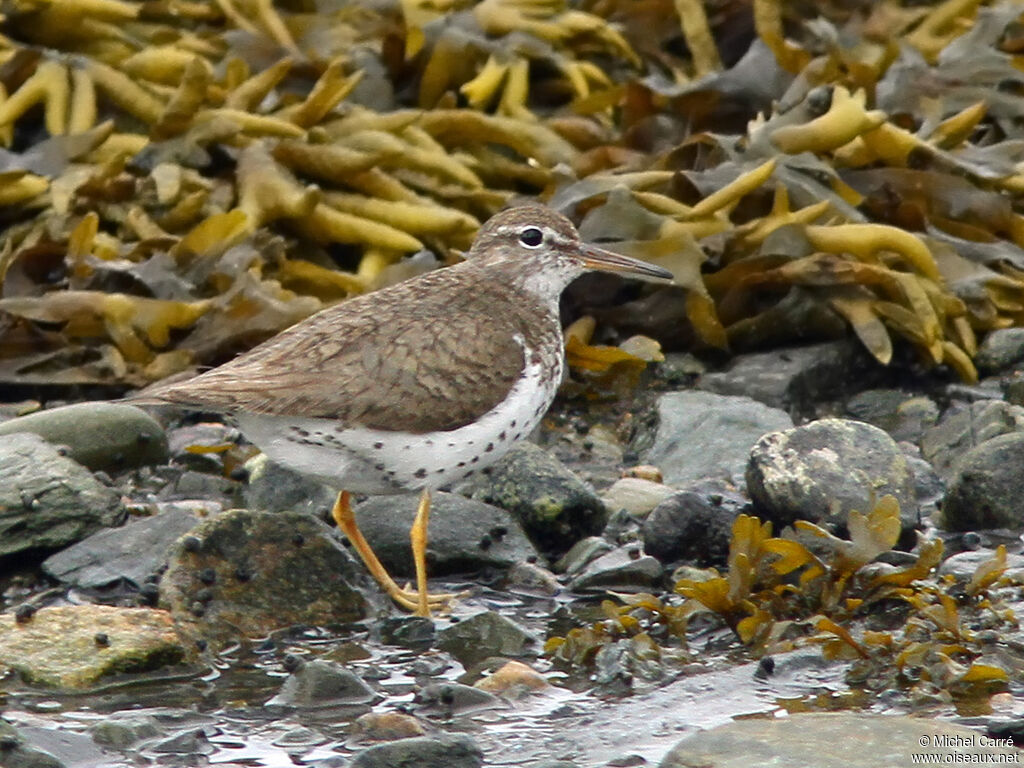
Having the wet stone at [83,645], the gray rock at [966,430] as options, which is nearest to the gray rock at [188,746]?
the wet stone at [83,645]

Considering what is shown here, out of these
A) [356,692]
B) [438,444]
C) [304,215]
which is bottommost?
[356,692]

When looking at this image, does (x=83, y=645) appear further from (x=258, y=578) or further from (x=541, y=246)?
(x=541, y=246)

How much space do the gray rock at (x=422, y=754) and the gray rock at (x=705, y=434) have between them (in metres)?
2.79

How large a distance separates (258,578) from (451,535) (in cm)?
93

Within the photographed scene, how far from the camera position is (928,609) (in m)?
5.32

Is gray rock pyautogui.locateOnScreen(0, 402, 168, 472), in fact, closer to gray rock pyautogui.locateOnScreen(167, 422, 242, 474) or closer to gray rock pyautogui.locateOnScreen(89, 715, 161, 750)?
gray rock pyautogui.locateOnScreen(167, 422, 242, 474)

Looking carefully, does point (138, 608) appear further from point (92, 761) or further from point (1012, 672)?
point (1012, 672)

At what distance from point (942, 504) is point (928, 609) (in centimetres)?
140

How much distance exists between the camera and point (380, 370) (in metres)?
5.89

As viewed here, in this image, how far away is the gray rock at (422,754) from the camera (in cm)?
443

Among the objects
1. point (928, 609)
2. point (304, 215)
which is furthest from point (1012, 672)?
point (304, 215)

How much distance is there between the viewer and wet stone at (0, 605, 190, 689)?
5.22 meters

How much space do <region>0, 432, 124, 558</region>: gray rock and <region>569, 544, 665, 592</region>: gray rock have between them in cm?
196

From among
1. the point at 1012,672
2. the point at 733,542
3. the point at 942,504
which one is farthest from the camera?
the point at 942,504
